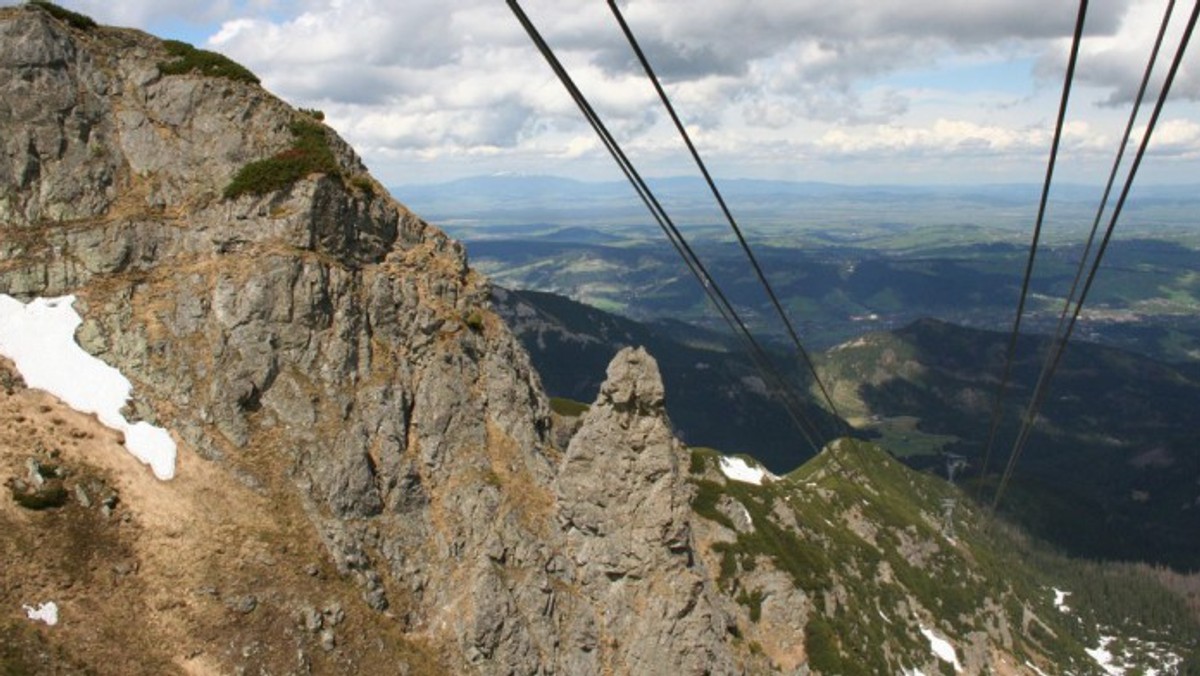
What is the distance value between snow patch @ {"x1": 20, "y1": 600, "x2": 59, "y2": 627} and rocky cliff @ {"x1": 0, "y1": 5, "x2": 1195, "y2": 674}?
1.30ft

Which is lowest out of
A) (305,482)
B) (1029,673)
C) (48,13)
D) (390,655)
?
(1029,673)

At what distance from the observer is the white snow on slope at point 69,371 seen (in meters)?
48.7

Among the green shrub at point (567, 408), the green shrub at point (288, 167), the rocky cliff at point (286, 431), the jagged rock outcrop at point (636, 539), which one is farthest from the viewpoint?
the green shrub at point (567, 408)

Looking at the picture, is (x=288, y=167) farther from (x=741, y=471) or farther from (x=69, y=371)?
(x=741, y=471)

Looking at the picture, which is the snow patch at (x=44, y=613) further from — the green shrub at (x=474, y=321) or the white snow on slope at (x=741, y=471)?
the white snow on slope at (x=741, y=471)

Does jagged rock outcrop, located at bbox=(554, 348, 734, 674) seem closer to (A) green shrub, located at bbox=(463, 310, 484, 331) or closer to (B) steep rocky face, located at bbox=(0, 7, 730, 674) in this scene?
(B) steep rocky face, located at bbox=(0, 7, 730, 674)

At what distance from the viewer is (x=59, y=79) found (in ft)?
186

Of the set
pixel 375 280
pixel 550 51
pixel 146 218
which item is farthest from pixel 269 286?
pixel 550 51

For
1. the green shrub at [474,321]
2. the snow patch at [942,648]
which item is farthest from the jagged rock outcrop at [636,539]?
the snow patch at [942,648]

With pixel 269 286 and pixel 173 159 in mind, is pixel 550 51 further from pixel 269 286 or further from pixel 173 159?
pixel 173 159

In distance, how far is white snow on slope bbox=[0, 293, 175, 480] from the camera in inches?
1917

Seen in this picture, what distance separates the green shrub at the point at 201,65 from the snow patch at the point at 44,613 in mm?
42223

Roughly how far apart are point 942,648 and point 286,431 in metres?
144

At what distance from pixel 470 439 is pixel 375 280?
14.8 m
